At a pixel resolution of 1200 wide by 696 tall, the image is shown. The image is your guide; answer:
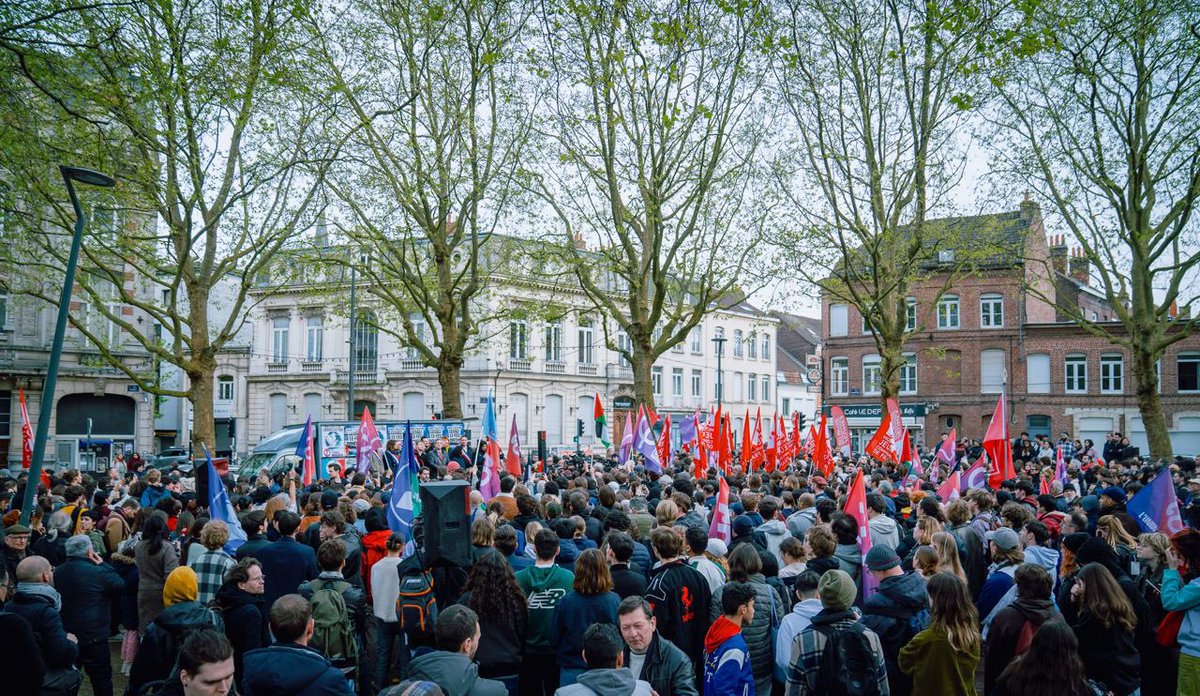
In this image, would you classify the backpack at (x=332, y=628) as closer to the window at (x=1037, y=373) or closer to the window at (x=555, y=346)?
the window at (x=555, y=346)

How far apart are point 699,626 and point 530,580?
→ 1.28 metres

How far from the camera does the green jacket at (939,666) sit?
502 centimetres

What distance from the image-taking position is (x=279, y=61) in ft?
49.5

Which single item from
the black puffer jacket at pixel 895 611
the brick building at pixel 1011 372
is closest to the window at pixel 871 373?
the brick building at pixel 1011 372

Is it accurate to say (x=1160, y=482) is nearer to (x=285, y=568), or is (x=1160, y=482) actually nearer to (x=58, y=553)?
(x=285, y=568)

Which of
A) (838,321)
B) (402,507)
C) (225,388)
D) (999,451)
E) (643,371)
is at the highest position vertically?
(838,321)

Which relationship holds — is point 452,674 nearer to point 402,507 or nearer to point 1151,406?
point 402,507

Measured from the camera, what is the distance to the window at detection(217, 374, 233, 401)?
53.2m

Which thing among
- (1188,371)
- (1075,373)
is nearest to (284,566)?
(1075,373)

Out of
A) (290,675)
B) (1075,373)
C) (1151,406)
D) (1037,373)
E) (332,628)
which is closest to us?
(290,675)

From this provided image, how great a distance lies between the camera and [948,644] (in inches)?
199

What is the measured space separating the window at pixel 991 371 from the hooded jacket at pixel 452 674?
150ft

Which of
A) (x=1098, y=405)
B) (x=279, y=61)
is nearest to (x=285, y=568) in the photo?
(x=279, y=61)

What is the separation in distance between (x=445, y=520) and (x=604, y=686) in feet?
8.79
